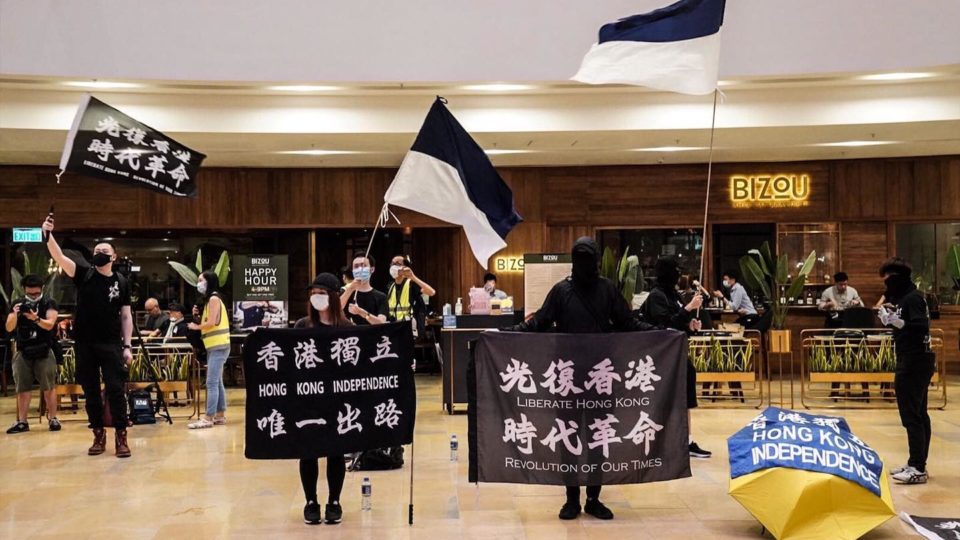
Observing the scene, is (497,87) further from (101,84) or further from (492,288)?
(101,84)

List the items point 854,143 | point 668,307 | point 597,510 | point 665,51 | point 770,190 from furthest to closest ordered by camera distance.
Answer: point 770,190
point 854,143
point 668,307
point 665,51
point 597,510

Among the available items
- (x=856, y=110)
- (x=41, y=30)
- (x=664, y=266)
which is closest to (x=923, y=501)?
(x=664, y=266)

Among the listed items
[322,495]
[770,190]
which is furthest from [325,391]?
[770,190]

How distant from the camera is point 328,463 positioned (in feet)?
18.2

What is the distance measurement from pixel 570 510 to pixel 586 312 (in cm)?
124

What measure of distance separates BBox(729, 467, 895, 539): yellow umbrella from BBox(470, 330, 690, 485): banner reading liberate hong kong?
59cm

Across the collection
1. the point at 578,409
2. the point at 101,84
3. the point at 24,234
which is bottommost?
the point at 578,409

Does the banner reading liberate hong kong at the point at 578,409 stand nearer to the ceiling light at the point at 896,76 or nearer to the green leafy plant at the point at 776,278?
the green leafy plant at the point at 776,278

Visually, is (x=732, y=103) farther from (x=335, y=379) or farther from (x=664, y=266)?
(x=335, y=379)

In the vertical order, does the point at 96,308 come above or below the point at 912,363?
above

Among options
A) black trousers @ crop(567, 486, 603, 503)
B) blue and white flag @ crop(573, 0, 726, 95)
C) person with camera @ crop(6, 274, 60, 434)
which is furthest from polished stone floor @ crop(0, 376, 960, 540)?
blue and white flag @ crop(573, 0, 726, 95)

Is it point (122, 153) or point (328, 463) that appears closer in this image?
point (328, 463)

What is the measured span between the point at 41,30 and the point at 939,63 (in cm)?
1003

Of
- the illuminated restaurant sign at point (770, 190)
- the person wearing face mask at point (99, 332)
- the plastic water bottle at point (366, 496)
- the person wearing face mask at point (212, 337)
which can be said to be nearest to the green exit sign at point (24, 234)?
the person wearing face mask at point (212, 337)
